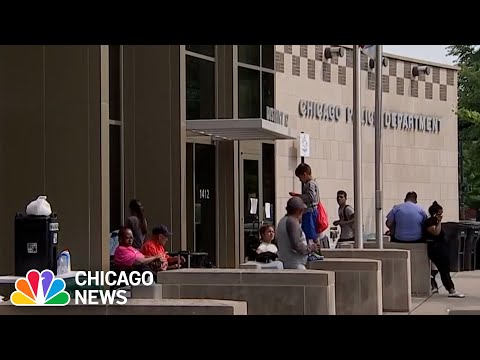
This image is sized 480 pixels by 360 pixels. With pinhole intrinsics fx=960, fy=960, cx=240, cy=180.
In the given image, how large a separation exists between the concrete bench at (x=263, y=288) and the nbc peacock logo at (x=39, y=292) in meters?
1.55

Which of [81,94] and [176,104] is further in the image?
[176,104]

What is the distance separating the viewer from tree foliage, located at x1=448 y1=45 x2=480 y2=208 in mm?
37194

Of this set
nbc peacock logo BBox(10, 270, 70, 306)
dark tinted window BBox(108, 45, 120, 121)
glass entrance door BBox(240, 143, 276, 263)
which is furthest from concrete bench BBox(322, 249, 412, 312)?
nbc peacock logo BBox(10, 270, 70, 306)

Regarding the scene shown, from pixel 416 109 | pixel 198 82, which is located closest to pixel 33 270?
pixel 198 82

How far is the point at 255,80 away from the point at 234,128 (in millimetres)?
4220

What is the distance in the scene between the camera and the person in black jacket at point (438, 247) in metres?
15.0

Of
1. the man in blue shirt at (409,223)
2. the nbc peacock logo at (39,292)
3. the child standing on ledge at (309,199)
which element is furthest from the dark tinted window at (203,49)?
the nbc peacock logo at (39,292)

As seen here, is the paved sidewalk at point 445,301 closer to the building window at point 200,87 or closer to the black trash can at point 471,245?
the black trash can at point 471,245

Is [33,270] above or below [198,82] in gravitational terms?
below

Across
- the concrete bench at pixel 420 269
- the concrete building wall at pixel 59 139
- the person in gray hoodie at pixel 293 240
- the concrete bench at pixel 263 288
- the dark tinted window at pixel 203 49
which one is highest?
the dark tinted window at pixel 203 49

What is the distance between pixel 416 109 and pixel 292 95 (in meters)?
7.29
